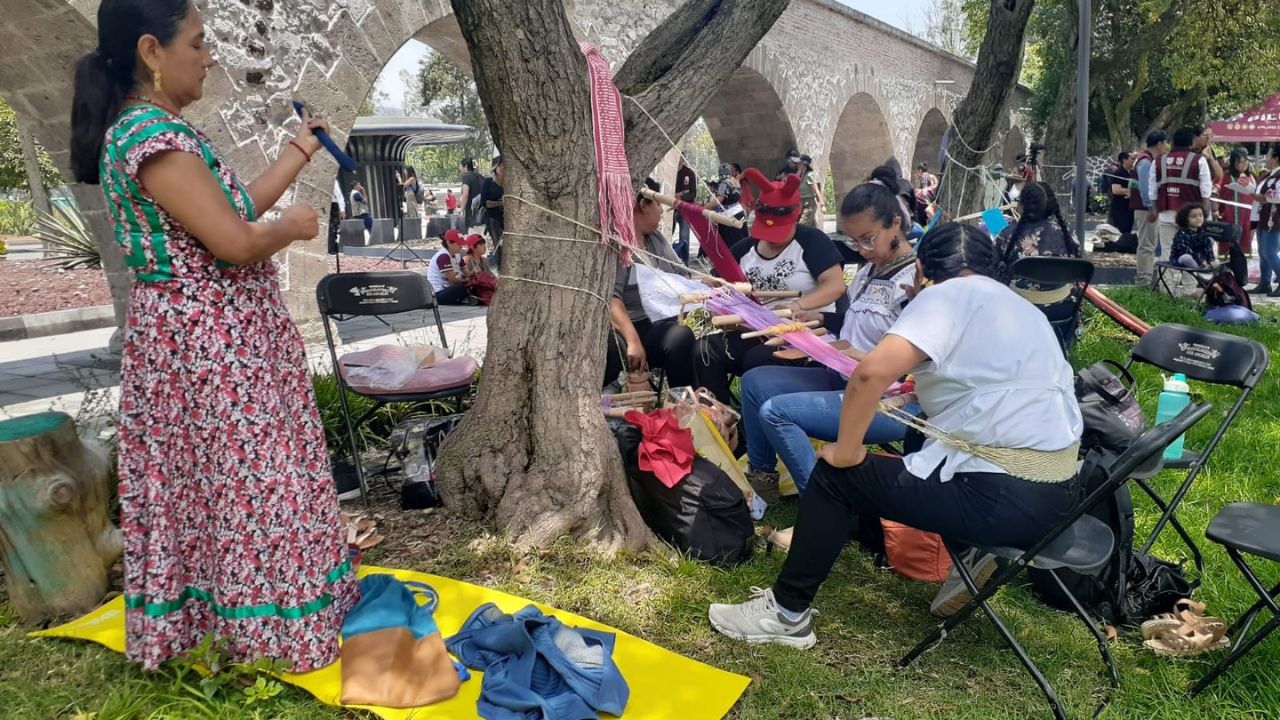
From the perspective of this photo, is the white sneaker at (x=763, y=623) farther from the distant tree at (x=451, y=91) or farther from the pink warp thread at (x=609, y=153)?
the distant tree at (x=451, y=91)

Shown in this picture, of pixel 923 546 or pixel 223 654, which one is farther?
pixel 923 546

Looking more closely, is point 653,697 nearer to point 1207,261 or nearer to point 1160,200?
point 1207,261

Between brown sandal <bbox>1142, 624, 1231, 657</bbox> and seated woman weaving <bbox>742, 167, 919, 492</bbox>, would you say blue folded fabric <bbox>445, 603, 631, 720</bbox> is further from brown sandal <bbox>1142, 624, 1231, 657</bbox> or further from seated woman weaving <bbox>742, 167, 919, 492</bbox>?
brown sandal <bbox>1142, 624, 1231, 657</bbox>

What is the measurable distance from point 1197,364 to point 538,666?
248 centimetres

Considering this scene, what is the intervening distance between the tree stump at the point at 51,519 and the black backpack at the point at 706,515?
1.87 meters

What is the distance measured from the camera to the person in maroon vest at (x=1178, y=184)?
954 centimetres

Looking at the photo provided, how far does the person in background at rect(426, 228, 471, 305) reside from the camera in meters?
7.00

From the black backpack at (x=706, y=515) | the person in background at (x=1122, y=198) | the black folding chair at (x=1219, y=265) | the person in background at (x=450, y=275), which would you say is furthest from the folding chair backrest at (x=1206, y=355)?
the person in background at (x=1122, y=198)

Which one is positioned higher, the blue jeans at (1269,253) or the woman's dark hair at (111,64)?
the woman's dark hair at (111,64)

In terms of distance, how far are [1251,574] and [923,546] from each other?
976 mm

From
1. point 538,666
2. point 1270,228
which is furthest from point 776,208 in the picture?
point 1270,228

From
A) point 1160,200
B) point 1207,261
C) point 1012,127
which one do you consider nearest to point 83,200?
point 1207,261

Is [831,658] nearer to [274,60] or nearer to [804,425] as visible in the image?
[804,425]

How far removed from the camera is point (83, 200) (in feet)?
22.2
